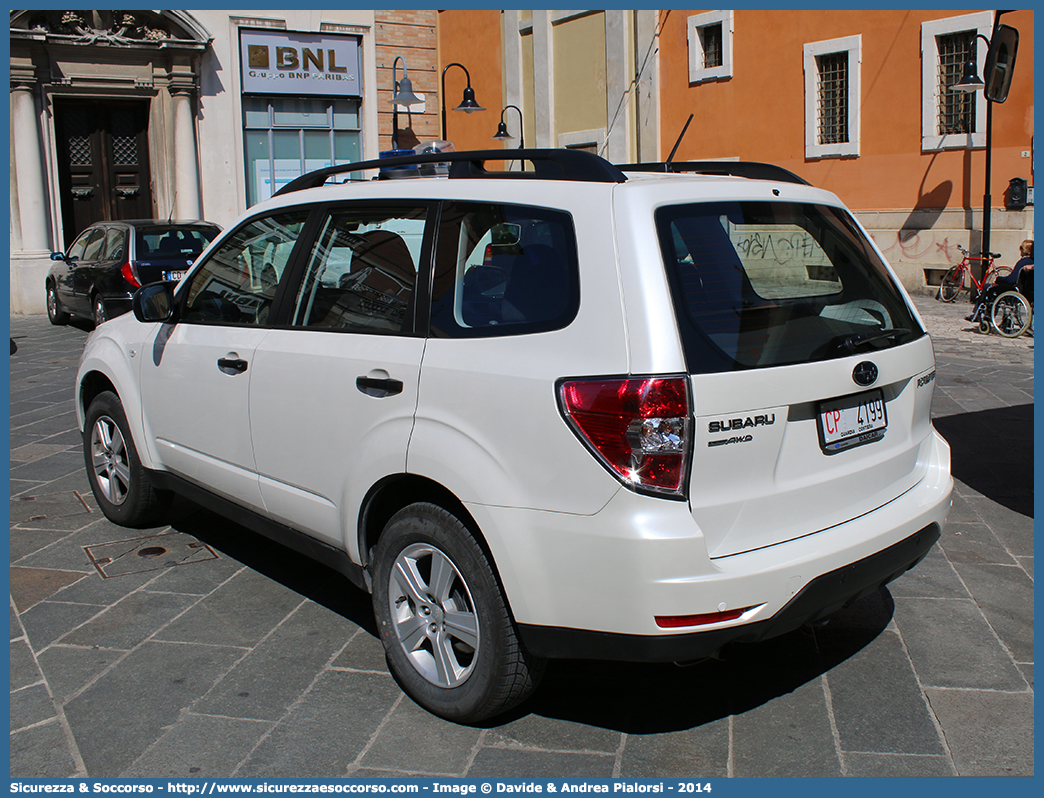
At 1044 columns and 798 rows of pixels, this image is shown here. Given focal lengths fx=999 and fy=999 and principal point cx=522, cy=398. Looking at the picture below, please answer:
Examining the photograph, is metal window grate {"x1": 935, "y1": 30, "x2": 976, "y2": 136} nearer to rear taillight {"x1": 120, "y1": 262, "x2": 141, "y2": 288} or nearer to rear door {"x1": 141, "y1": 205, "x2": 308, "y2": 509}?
rear taillight {"x1": 120, "y1": 262, "x2": 141, "y2": 288}

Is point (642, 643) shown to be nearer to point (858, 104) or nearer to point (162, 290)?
point (162, 290)

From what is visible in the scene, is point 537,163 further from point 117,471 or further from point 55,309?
point 55,309

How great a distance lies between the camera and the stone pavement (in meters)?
2.99

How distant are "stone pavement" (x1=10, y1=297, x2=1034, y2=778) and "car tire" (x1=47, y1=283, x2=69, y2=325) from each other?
40.0 ft

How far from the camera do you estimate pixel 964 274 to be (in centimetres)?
1694

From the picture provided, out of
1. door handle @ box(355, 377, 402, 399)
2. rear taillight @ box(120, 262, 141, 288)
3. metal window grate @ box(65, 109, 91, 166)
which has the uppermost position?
metal window grate @ box(65, 109, 91, 166)

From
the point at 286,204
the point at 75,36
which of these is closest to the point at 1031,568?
the point at 286,204

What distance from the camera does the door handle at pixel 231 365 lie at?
392 cm

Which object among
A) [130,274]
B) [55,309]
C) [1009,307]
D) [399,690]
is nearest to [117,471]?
[399,690]

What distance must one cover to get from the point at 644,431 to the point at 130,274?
12.1 m

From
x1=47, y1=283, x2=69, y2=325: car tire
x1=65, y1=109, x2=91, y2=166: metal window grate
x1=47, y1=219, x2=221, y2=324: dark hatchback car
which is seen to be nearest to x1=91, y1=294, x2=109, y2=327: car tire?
x1=47, y1=219, x2=221, y2=324: dark hatchback car

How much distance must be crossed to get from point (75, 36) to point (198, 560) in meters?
18.2

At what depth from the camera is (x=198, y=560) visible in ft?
15.7

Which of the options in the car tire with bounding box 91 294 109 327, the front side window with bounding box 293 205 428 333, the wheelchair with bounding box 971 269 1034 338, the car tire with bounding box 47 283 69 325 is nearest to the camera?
the front side window with bounding box 293 205 428 333
